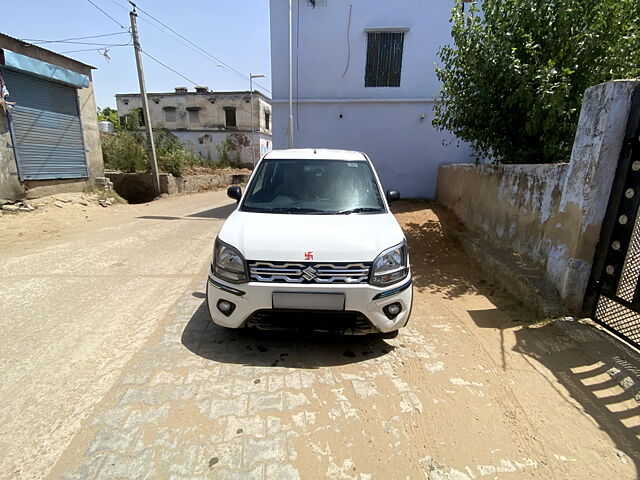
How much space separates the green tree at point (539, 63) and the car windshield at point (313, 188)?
2.62 metres

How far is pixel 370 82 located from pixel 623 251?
984 centimetres

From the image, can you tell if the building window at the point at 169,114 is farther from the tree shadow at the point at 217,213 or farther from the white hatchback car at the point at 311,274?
the white hatchback car at the point at 311,274

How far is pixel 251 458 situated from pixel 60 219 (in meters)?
8.87

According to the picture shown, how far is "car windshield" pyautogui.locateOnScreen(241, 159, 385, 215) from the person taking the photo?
324 centimetres

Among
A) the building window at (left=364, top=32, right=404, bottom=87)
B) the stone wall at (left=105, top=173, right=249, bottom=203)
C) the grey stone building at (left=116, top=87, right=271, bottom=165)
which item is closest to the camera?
the building window at (left=364, top=32, right=404, bottom=87)

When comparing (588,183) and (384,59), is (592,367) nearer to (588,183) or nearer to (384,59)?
(588,183)

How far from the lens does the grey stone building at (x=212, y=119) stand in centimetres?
2800

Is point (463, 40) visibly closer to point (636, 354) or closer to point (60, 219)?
point (636, 354)


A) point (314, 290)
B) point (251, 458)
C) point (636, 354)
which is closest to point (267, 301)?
point (314, 290)

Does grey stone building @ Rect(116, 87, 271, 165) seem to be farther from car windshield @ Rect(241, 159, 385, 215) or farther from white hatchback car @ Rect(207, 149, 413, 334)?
white hatchback car @ Rect(207, 149, 413, 334)

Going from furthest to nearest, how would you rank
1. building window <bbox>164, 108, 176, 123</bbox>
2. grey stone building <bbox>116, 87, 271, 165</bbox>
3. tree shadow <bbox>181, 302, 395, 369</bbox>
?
building window <bbox>164, 108, 176, 123</bbox> < grey stone building <bbox>116, 87, 271, 165</bbox> < tree shadow <bbox>181, 302, 395, 369</bbox>

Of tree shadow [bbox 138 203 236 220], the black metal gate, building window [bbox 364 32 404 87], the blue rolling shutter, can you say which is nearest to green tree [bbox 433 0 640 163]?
the black metal gate

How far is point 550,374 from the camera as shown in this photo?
2566mm

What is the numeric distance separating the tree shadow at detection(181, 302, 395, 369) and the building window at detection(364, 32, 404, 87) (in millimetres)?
10235
